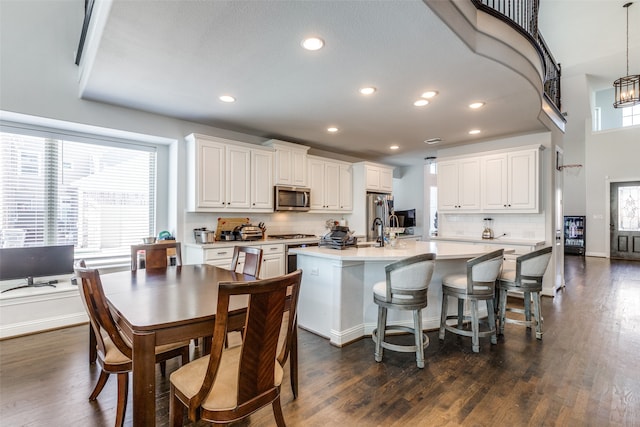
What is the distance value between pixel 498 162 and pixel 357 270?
3.50 metres

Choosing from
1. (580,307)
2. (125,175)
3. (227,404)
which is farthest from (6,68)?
(580,307)

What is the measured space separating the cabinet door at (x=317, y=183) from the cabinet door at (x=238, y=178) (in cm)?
129

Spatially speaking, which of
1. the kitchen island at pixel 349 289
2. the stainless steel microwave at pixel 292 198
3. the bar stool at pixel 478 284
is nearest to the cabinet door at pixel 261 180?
the stainless steel microwave at pixel 292 198

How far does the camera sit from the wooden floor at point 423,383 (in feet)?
6.38

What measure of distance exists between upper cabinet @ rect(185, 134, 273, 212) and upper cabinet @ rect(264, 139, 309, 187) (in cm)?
13

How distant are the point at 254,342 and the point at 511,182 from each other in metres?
5.04

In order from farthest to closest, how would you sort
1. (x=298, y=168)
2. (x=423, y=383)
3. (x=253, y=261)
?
1. (x=298, y=168)
2. (x=253, y=261)
3. (x=423, y=383)

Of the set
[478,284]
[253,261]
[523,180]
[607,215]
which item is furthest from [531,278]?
[607,215]

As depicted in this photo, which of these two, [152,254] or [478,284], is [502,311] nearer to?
[478,284]

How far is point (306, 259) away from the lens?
3393 millimetres

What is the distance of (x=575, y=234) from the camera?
31.9ft

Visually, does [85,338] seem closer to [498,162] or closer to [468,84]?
[468,84]

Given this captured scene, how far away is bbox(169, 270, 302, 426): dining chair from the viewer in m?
1.27

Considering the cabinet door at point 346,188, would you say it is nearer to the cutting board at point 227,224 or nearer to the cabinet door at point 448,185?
the cabinet door at point 448,185
